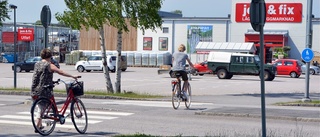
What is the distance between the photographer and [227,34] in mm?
75750

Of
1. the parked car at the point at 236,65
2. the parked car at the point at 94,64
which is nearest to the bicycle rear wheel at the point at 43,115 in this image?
the parked car at the point at 236,65

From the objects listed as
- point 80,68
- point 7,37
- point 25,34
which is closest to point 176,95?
point 80,68

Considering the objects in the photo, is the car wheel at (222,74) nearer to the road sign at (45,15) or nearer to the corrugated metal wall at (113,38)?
the road sign at (45,15)

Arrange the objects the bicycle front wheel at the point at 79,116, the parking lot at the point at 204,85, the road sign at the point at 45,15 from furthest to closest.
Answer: the parking lot at the point at 204,85 < the road sign at the point at 45,15 < the bicycle front wheel at the point at 79,116

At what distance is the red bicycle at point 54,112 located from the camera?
12.3 m

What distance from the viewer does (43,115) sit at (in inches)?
484

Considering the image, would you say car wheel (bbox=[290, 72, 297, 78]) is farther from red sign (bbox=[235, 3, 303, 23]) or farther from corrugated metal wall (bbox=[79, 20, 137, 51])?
corrugated metal wall (bbox=[79, 20, 137, 51])

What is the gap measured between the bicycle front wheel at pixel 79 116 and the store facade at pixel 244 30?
191 feet

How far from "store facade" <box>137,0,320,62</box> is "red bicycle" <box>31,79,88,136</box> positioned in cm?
5832

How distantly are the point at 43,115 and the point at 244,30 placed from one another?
206 feet

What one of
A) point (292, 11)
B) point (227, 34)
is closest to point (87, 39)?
point (227, 34)

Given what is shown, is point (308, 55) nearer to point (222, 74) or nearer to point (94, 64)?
point (222, 74)

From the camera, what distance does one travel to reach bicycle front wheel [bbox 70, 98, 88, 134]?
12469 millimetres

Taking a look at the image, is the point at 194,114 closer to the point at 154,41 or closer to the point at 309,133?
the point at 309,133
